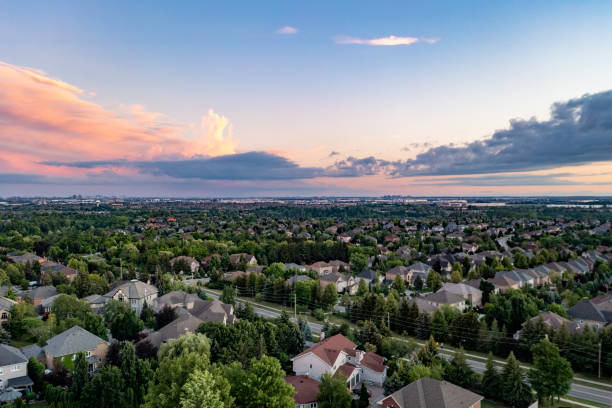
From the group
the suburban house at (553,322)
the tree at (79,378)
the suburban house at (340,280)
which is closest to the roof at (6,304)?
the tree at (79,378)

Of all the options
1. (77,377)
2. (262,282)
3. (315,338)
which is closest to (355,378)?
(315,338)

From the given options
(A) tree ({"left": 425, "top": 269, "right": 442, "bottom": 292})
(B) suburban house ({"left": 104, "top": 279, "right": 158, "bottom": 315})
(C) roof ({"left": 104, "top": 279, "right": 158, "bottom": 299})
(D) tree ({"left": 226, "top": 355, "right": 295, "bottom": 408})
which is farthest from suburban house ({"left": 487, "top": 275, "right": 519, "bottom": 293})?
(C) roof ({"left": 104, "top": 279, "right": 158, "bottom": 299})

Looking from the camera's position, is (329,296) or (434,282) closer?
(329,296)

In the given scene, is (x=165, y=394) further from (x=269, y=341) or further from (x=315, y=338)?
(x=315, y=338)

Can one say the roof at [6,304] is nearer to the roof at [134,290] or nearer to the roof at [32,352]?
the roof at [134,290]

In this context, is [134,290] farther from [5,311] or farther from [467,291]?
[467,291]

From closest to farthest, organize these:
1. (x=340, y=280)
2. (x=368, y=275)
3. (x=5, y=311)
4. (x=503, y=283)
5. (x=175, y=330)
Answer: (x=175, y=330) < (x=5, y=311) < (x=503, y=283) < (x=340, y=280) < (x=368, y=275)

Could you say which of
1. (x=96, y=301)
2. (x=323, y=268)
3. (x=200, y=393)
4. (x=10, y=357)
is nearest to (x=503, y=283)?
(x=323, y=268)
